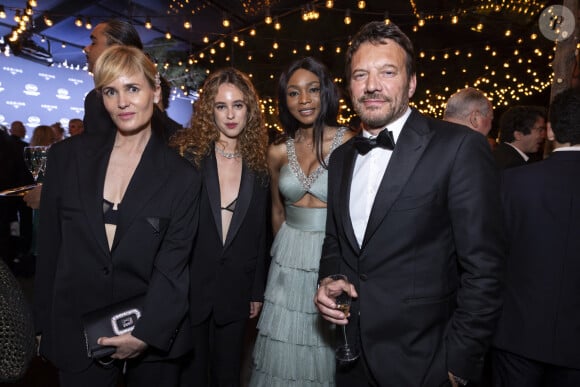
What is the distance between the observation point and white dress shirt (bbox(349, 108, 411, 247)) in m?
1.80

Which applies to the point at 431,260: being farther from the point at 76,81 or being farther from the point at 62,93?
the point at 76,81

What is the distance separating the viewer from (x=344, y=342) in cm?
177

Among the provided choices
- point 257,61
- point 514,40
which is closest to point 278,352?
point 514,40

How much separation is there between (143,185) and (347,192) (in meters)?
0.90

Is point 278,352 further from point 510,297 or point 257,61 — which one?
point 257,61

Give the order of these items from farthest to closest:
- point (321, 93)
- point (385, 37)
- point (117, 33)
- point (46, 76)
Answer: point (46, 76) < point (321, 93) < point (117, 33) < point (385, 37)

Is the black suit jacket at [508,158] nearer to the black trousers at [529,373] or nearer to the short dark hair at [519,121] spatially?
the short dark hair at [519,121]

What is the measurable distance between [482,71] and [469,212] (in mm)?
14257

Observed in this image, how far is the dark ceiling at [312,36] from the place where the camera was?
28.9 ft

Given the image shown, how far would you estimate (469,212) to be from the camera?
1537mm

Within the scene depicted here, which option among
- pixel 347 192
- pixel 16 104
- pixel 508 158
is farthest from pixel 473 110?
pixel 16 104

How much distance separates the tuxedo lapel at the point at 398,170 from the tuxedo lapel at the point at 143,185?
0.95 meters

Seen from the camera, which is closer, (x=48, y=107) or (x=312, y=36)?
(x=48, y=107)

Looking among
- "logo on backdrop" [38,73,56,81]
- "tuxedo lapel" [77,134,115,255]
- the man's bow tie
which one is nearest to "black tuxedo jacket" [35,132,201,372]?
"tuxedo lapel" [77,134,115,255]
